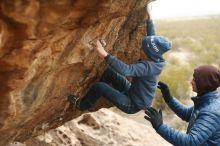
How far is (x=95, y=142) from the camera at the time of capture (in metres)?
7.73

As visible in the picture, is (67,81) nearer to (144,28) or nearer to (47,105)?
(47,105)

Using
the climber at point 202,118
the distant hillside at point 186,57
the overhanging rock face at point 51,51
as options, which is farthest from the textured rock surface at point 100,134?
the distant hillside at point 186,57

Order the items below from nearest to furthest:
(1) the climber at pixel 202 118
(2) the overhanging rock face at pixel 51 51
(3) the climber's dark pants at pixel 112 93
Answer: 1. (2) the overhanging rock face at pixel 51 51
2. (1) the climber at pixel 202 118
3. (3) the climber's dark pants at pixel 112 93

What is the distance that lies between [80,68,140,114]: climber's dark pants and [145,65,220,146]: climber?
639 mm

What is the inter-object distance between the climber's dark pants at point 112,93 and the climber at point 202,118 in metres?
0.64

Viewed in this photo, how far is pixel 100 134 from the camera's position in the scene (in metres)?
7.98

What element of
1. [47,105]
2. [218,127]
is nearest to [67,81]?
[47,105]

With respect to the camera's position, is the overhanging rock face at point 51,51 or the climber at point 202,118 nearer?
the overhanging rock face at point 51,51

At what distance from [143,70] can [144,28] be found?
1.16m

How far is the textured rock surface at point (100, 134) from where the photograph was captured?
7617 mm

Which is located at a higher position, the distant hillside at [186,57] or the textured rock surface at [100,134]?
the textured rock surface at [100,134]

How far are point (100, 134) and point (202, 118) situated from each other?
10.8 ft

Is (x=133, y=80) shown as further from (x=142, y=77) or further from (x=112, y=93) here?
(x=112, y=93)

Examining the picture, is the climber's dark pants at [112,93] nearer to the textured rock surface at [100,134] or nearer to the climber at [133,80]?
the climber at [133,80]
